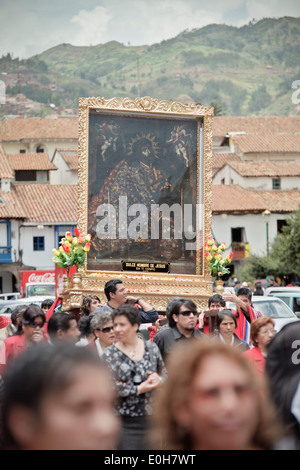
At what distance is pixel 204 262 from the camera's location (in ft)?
62.0

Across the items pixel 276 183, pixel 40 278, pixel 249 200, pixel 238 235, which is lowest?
pixel 40 278

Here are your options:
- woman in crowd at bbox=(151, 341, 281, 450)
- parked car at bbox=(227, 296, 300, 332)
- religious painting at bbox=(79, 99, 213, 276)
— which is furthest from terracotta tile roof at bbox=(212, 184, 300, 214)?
woman in crowd at bbox=(151, 341, 281, 450)

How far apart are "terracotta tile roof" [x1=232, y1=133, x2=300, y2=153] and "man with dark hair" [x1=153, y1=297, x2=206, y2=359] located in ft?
194

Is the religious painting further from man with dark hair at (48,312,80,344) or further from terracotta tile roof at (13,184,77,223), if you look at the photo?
terracotta tile roof at (13,184,77,223)

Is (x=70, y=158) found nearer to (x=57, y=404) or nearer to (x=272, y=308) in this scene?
(x=272, y=308)

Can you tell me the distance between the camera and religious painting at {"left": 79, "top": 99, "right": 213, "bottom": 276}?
18.9 meters

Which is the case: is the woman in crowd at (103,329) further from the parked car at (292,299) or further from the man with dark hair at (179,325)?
the parked car at (292,299)

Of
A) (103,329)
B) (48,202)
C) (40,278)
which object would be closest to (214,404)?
(103,329)

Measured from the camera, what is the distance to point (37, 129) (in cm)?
8169

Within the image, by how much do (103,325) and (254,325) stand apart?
53.7 inches

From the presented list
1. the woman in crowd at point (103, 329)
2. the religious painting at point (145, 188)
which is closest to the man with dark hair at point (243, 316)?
the woman in crowd at point (103, 329)

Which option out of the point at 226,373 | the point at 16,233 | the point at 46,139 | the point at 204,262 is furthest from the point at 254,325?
the point at 46,139

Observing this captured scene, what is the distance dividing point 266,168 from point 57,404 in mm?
59383
